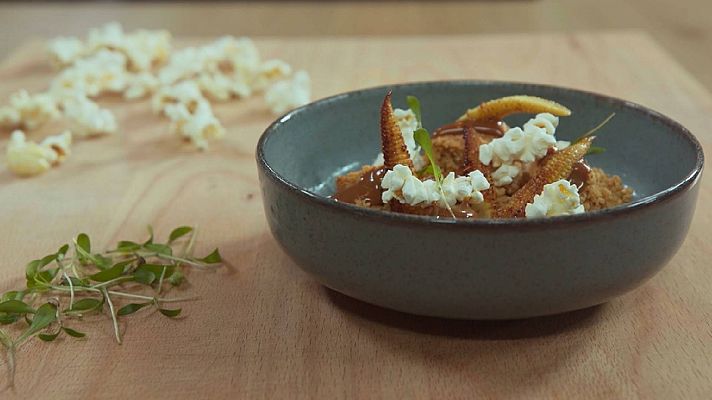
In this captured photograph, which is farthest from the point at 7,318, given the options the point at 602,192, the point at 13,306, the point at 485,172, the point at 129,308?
the point at 602,192

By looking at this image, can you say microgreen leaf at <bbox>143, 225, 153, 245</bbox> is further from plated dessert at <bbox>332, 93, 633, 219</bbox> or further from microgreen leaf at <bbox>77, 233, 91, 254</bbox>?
plated dessert at <bbox>332, 93, 633, 219</bbox>

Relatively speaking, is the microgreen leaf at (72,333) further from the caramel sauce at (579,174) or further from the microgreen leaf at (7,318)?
the caramel sauce at (579,174)

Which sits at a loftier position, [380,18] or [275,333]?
[275,333]

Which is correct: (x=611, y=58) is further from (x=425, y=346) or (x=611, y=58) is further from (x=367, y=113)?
(x=425, y=346)

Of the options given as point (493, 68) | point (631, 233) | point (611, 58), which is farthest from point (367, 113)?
point (611, 58)

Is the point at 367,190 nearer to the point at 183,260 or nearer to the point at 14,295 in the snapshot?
the point at 183,260

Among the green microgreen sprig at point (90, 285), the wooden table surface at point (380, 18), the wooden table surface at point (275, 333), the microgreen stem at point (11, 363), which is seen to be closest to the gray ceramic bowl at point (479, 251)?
the wooden table surface at point (275, 333)

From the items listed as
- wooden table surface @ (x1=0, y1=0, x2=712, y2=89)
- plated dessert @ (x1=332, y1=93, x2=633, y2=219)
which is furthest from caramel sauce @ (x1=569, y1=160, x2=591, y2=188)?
wooden table surface @ (x1=0, y1=0, x2=712, y2=89)
